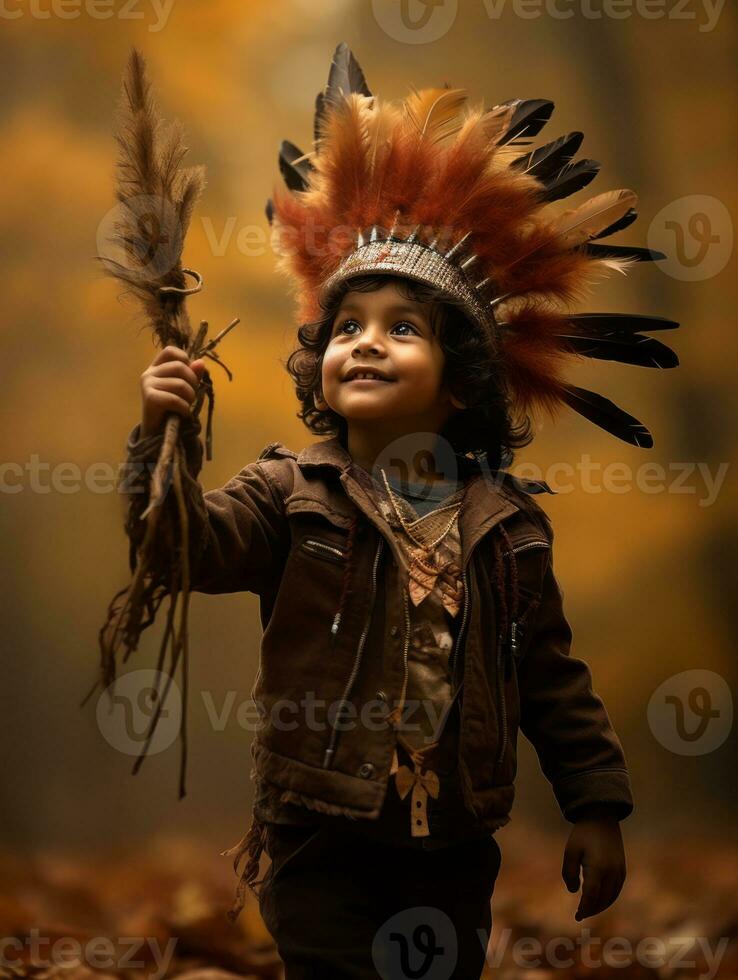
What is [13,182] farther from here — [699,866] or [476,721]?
[699,866]

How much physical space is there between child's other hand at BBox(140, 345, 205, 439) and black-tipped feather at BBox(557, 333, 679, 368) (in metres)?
0.62

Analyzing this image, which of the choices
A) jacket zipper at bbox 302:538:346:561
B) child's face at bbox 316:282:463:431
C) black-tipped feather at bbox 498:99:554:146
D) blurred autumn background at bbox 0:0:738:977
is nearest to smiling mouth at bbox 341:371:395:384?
child's face at bbox 316:282:463:431

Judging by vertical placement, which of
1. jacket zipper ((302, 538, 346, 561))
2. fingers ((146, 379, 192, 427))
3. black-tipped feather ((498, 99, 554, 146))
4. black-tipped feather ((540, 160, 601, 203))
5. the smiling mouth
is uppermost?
black-tipped feather ((498, 99, 554, 146))

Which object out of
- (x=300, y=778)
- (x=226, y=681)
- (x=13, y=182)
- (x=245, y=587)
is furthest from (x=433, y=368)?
(x=13, y=182)

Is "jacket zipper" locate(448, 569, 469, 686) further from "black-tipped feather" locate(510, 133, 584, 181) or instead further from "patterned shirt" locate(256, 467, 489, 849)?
"black-tipped feather" locate(510, 133, 584, 181)

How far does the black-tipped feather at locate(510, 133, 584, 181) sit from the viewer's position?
4.67 feet

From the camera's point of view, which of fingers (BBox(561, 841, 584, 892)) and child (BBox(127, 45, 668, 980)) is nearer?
child (BBox(127, 45, 668, 980))

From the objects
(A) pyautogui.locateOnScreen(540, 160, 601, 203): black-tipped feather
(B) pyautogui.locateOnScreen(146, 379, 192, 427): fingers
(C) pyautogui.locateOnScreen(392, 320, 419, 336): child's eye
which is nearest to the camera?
(B) pyautogui.locateOnScreen(146, 379, 192, 427): fingers

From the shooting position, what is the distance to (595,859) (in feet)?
→ 4.26

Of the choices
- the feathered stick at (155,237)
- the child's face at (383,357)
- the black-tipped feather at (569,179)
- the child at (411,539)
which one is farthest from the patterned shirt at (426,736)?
the black-tipped feather at (569,179)

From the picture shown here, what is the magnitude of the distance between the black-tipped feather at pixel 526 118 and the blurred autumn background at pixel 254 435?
67 centimetres

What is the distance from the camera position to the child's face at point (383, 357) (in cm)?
124

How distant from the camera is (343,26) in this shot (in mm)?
2049

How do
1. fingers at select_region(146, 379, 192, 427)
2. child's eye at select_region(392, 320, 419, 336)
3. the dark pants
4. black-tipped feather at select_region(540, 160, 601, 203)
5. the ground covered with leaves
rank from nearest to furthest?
fingers at select_region(146, 379, 192, 427) < the dark pants < child's eye at select_region(392, 320, 419, 336) < black-tipped feather at select_region(540, 160, 601, 203) < the ground covered with leaves
